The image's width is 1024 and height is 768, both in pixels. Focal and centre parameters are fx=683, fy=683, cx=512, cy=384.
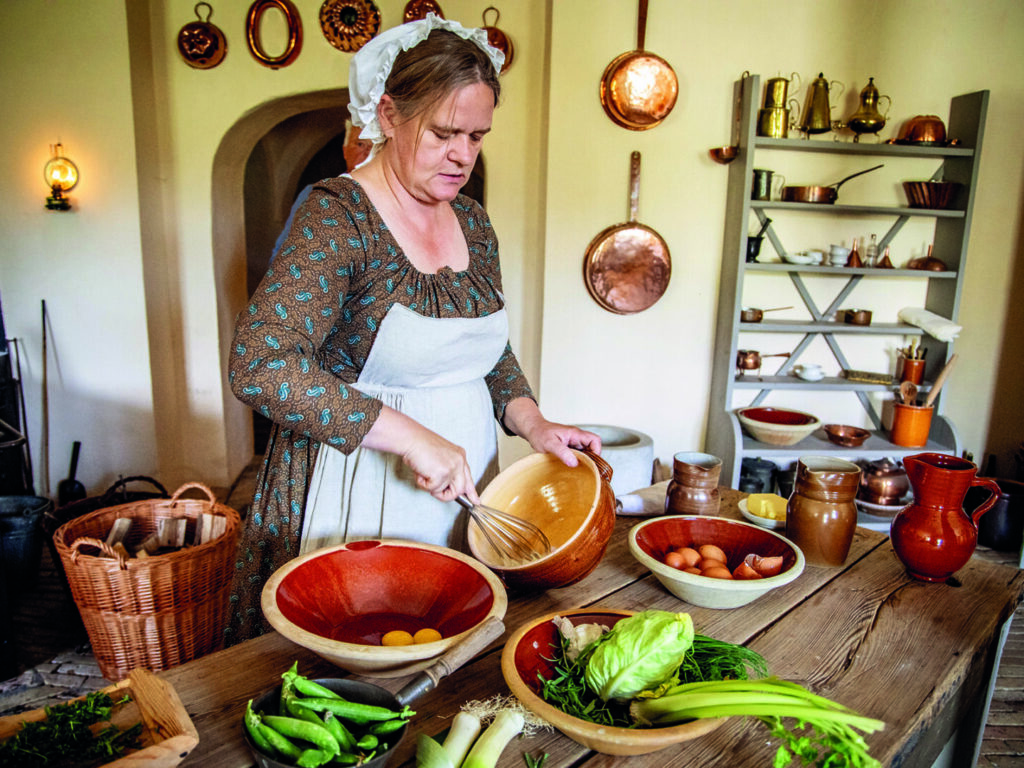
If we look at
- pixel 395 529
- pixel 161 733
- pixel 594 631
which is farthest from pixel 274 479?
pixel 594 631

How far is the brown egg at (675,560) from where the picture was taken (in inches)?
48.7

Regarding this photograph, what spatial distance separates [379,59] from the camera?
1303mm

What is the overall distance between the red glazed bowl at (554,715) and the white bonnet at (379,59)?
1.00m

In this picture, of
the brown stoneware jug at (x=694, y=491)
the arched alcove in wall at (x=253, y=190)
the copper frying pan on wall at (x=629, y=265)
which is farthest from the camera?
the arched alcove in wall at (x=253, y=190)

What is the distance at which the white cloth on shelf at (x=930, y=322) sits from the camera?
353 cm

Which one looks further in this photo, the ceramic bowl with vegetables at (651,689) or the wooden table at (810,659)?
the wooden table at (810,659)

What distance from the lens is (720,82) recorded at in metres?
3.50

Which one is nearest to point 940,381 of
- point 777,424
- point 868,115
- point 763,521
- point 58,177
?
point 777,424

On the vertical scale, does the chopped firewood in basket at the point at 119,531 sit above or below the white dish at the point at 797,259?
below

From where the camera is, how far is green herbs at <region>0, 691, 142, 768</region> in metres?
0.75

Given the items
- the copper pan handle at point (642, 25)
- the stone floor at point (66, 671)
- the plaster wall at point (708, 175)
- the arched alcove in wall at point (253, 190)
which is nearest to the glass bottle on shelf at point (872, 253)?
the plaster wall at point (708, 175)

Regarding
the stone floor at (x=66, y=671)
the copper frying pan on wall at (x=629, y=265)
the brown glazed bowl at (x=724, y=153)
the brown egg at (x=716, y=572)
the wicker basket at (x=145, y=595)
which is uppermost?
the brown glazed bowl at (x=724, y=153)

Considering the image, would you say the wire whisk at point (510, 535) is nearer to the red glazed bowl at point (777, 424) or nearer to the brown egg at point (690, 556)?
the brown egg at point (690, 556)

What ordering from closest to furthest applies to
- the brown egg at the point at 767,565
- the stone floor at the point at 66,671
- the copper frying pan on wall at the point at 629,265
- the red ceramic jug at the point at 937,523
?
the brown egg at the point at 767,565
the red ceramic jug at the point at 937,523
the stone floor at the point at 66,671
the copper frying pan on wall at the point at 629,265
